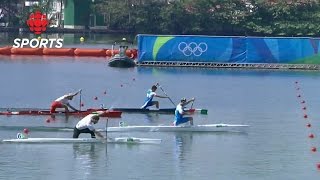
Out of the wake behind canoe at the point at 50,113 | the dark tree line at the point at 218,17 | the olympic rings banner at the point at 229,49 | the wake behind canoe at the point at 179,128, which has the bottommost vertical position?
the wake behind canoe at the point at 179,128

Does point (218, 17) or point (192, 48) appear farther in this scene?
point (218, 17)

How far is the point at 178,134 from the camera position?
3412cm

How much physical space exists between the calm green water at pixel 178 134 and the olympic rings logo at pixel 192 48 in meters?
1.27

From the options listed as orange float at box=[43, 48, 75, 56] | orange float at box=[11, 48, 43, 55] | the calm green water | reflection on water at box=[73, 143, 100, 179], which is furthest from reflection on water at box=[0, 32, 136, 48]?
reflection on water at box=[73, 143, 100, 179]

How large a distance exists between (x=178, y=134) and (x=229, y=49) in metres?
29.1

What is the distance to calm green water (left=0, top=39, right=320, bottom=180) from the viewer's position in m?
28.2

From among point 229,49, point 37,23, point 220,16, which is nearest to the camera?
point 229,49

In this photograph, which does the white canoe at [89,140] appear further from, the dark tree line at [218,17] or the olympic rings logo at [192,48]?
the dark tree line at [218,17]

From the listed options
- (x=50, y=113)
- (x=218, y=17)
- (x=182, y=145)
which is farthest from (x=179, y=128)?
(x=218, y=17)

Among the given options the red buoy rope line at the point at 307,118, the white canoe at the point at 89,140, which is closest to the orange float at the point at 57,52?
the red buoy rope line at the point at 307,118

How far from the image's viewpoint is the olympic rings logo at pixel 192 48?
6268cm

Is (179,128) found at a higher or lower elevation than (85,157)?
higher

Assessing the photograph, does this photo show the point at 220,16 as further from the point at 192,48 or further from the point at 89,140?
the point at 89,140

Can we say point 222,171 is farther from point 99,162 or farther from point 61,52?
point 61,52
